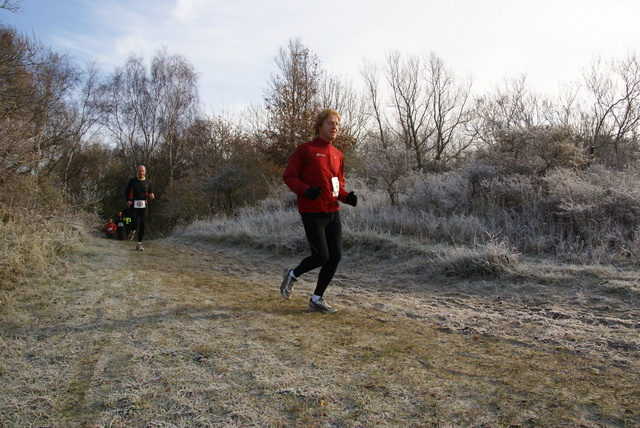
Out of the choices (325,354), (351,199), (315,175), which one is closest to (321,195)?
(315,175)

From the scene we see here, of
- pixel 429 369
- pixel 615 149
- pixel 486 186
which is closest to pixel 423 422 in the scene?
pixel 429 369

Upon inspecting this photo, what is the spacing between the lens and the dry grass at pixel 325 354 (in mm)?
2207

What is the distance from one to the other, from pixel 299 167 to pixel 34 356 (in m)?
2.65

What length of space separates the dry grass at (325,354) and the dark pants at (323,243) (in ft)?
1.46

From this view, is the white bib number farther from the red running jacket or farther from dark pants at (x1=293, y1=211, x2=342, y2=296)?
dark pants at (x1=293, y1=211, x2=342, y2=296)

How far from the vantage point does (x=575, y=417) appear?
2137 mm

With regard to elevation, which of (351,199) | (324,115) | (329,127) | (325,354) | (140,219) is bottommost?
(325,354)

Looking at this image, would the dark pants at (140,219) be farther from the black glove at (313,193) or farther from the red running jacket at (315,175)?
the black glove at (313,193)

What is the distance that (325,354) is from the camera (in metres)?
3.04

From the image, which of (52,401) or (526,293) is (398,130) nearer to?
(526,293)

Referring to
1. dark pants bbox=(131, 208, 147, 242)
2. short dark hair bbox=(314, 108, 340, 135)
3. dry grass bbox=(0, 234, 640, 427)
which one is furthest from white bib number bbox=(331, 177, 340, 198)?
dark pants bbox=(131, 208, 147, 242)

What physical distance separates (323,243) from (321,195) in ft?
1.58

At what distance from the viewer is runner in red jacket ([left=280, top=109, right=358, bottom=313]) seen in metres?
4.20

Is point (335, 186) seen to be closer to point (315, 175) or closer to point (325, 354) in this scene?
point (315, 175)
